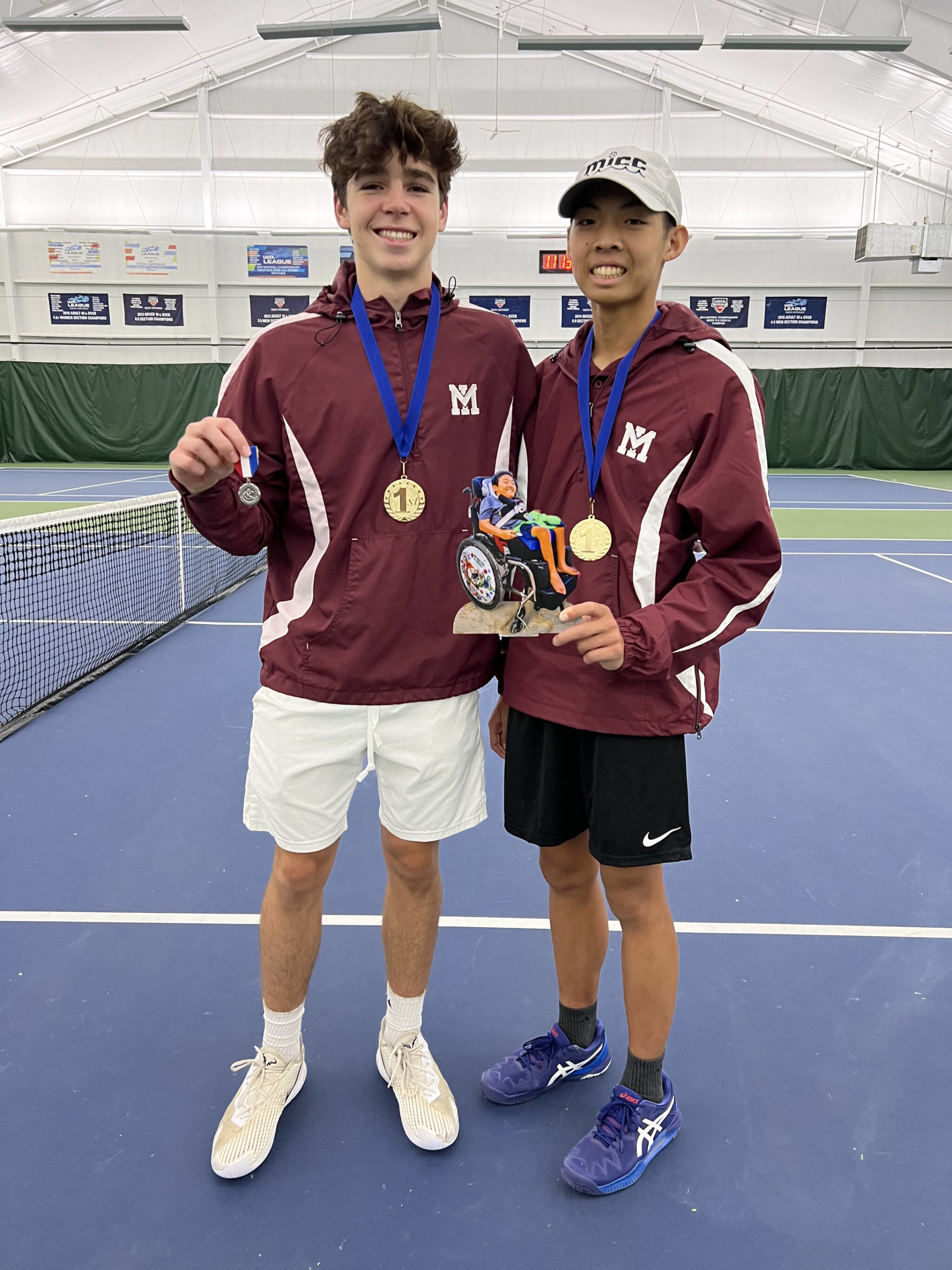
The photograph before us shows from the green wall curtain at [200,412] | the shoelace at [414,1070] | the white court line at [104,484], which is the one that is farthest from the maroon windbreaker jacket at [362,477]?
the green wall curtain at [200,412]

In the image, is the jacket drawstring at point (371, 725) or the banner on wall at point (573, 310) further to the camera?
the banner on wall at point (573, 310)

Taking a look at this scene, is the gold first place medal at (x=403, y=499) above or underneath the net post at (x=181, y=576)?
above

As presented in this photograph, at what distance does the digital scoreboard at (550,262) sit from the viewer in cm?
1933

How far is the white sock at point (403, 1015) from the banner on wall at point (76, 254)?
21206 millimetres

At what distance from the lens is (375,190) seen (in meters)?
1.77

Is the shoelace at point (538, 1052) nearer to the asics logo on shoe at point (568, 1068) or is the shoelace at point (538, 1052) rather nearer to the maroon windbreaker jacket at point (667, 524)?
the asics logo on shoe at point (568, 1068)

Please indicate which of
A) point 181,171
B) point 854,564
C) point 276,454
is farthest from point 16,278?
point 276,454

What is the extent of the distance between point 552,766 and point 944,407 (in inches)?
843

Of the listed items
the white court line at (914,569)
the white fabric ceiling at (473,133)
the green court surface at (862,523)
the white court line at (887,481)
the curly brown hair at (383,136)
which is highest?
the white fabric ceiling at (473,133)

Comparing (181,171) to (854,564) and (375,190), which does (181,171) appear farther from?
(375,190)

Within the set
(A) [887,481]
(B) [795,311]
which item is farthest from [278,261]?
(A) [887,481]

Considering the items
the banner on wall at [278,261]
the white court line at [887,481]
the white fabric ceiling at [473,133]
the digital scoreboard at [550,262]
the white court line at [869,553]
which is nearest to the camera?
the white court line at [869,553]

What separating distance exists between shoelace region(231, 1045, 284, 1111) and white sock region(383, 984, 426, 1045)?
260 mm

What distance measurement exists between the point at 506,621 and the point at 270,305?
799 inches
